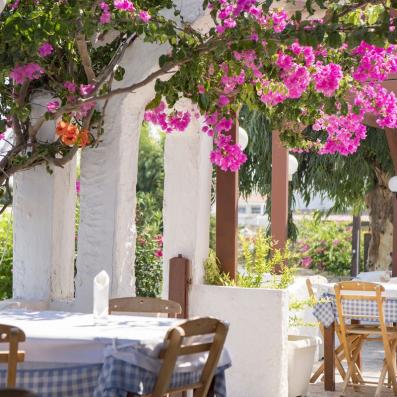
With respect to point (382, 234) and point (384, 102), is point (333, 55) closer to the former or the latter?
point (384, 102)

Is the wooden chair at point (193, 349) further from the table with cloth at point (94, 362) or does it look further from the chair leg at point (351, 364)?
the chair leg at point (351, 364)

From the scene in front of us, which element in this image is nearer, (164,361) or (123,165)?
(164,361)

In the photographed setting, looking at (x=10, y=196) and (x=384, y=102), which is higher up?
(x=384, y=102)

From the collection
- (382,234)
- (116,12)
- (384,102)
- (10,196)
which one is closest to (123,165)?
(10,196)

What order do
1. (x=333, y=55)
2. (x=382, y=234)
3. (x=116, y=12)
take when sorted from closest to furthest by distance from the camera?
(x=116, y=12) < (x=333, y=55) < (x=382, y=234)

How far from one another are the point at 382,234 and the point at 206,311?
9.93m

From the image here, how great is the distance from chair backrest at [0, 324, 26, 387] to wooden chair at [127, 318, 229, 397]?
440mm

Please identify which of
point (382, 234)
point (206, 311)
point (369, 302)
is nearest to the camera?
point (206, 311)

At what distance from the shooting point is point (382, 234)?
52.3ft

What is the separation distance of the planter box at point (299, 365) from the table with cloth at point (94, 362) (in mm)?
2878

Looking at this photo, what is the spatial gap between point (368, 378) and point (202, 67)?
4.05 m

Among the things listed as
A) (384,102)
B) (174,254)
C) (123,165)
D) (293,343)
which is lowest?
(293,343)

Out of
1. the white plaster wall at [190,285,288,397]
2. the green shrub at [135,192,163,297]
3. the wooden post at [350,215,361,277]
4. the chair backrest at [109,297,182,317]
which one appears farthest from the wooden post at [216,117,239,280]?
the wooden post at [350,215,361,277]

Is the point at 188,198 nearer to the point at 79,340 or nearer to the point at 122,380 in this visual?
the point at 79,340
